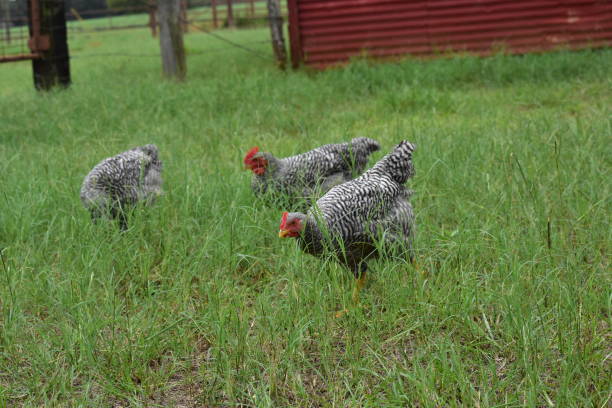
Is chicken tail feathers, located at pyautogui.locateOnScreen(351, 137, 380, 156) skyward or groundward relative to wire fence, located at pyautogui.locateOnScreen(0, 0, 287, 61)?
groundward

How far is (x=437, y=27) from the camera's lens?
11055 mm

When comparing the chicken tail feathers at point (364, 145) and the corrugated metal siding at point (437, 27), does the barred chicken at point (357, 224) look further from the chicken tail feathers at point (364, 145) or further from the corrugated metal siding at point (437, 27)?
the corrugated metal siding at point (437, 27)

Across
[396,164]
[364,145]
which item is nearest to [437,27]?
[364,145]

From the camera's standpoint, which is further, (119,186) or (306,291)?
(119,186)

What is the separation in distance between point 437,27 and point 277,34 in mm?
3067

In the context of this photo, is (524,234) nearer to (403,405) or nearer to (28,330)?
(403,405)

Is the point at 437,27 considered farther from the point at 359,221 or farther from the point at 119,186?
the point at 359,221

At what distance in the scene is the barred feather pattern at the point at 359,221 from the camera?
10.1ft

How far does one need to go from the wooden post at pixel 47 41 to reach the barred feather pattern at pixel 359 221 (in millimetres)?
8406

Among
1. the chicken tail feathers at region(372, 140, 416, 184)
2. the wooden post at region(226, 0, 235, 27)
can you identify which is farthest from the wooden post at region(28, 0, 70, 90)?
the wooden post at region(226, 0, 235, 27)

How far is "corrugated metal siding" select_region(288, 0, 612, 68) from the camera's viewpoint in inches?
415

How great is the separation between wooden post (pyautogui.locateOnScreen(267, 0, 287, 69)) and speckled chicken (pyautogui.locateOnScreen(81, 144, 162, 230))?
744 centimetres

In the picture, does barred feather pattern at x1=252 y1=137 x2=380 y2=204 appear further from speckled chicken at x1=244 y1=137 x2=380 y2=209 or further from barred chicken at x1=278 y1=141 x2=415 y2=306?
barred chicken at x1=278 y1=141 x2=415 y2=306

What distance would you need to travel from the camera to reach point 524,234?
3734 millimetres
